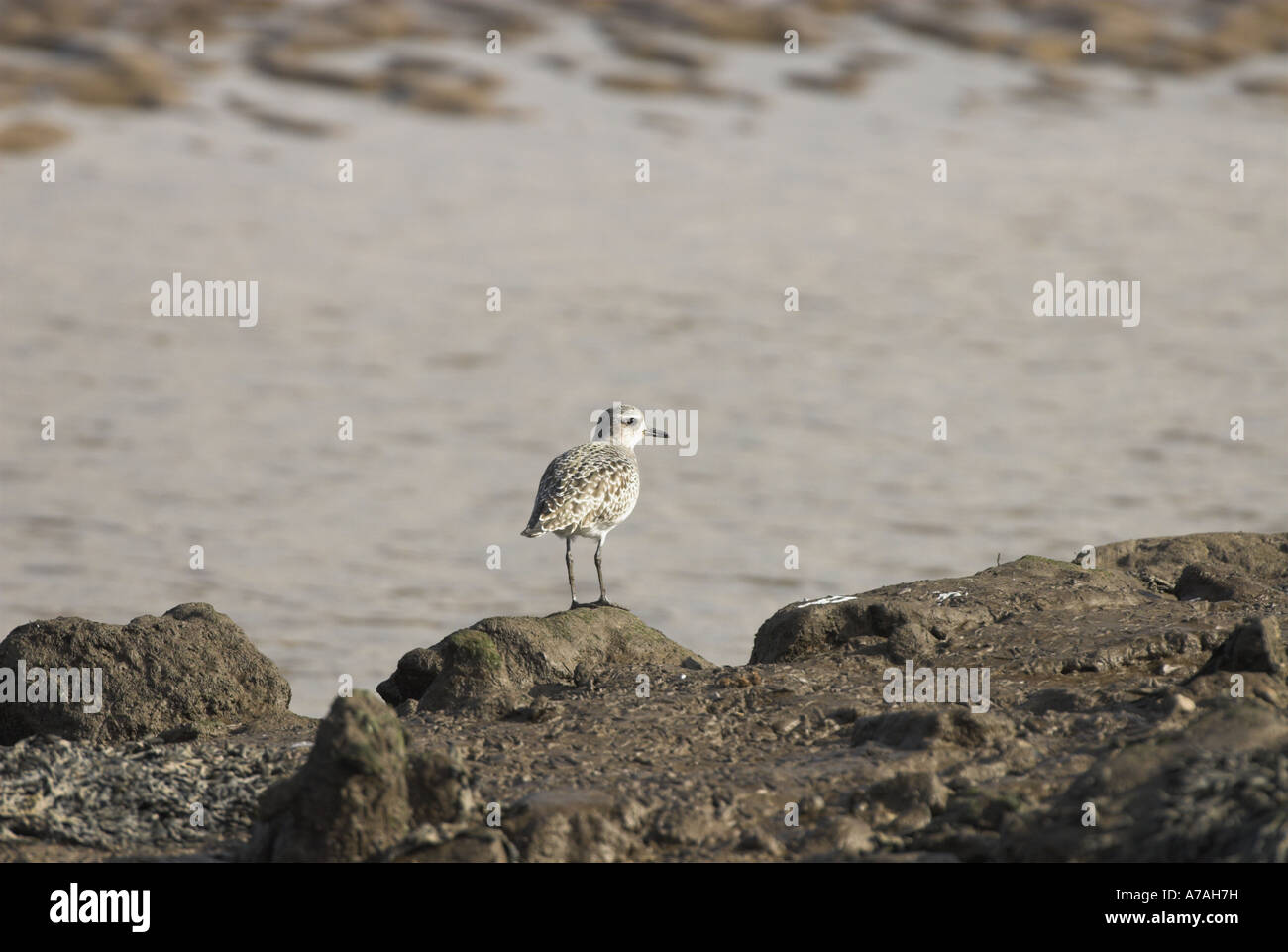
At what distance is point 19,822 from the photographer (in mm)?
6848

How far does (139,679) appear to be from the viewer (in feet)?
27.8

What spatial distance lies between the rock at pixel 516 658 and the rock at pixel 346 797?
69.5 inches

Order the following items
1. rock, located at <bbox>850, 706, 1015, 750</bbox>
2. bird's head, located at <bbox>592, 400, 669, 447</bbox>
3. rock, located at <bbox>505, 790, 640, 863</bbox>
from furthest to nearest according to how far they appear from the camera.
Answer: bird's head, located at <bbox>592, 400, 669, 447</bbox> → rock, located at <bbox>850, 706, 1015, 750</bbox> → rock, located at <bbox>505, 790, 640, 863</bbox>

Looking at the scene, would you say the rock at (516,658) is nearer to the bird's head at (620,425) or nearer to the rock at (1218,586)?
the rock at (1218,586)

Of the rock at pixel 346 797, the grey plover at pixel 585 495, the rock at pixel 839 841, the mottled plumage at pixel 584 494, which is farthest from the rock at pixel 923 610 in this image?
the rock at pixel 346 797

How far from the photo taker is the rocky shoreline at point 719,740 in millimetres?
6070

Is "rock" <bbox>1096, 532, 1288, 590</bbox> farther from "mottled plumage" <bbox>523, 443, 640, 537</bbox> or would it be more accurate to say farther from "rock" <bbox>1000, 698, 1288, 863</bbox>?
"rock" <bbox>1000, 698, 1288, 863</bbox>

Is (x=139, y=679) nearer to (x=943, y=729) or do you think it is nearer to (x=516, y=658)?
(x=516, y=658)

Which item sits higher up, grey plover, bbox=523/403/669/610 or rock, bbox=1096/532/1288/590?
grey plover, bbox=523/403/669/610

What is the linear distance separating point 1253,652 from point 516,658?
3.48m

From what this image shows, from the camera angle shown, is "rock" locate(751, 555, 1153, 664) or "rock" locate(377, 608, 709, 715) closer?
"rock" locate(377, 608, 709, 715)

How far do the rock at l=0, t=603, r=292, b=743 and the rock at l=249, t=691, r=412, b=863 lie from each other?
2150 mm

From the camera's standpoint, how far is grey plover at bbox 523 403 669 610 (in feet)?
34.9

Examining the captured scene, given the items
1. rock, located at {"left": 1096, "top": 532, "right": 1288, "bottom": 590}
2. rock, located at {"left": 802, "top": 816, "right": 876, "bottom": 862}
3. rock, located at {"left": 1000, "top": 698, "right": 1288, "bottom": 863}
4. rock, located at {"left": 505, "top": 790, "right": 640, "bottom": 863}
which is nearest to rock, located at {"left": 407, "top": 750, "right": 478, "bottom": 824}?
rock, located at {"left": 505, "top": 790, "right": 640, "bottom": 863}
